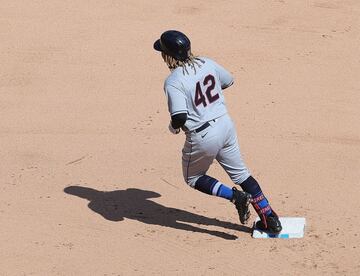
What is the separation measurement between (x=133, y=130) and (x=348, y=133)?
2336 millimetres

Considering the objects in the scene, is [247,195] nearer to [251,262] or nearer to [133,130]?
[251,262]

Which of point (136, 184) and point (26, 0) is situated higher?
point (26, 0)

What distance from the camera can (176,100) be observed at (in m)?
8.35

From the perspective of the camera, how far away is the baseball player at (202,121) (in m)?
8.42

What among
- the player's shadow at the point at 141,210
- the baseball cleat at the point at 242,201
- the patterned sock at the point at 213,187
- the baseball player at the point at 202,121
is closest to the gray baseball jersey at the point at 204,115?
the baseball player at the point at 202,121

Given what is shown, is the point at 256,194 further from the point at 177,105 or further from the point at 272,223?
the point at 177,105

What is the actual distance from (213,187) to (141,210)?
3.84 feet

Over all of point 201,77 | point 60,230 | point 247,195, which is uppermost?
point 201,77

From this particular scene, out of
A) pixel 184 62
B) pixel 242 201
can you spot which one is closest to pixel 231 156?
pixel 242 201

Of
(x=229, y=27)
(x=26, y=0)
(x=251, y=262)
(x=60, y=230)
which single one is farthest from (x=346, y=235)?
(x=26, y=0)

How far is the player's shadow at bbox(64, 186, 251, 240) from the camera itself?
9294 millimetres

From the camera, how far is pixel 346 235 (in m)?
8.93

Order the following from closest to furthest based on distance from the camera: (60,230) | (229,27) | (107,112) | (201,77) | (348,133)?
(201,77), (60,230), (348,133), (107,112), (229,27)

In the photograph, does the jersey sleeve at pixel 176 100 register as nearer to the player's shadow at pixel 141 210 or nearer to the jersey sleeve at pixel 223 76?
the jersey sleeve at pixel 223 76
